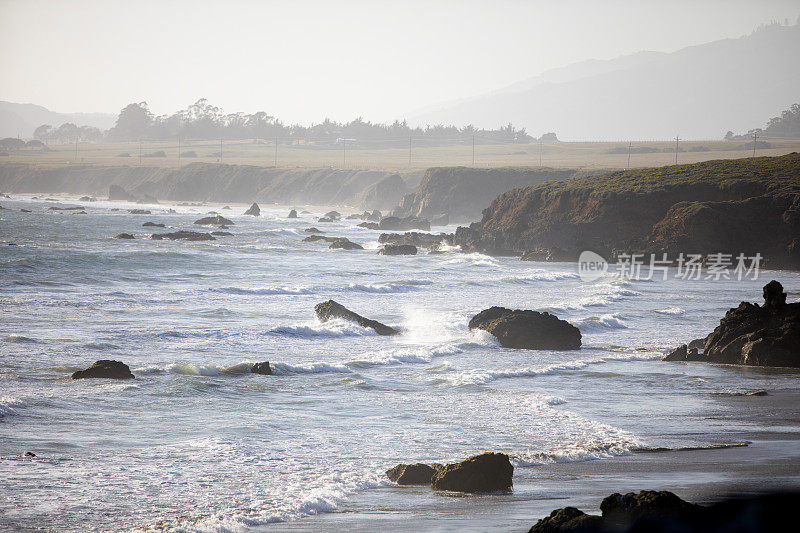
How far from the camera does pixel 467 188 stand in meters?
105

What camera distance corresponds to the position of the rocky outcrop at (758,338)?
20016mm

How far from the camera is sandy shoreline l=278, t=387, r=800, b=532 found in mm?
9000

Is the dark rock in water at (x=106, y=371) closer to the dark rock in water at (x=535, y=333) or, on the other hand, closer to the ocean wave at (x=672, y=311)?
the dark rock in water at (x=535, y=333)

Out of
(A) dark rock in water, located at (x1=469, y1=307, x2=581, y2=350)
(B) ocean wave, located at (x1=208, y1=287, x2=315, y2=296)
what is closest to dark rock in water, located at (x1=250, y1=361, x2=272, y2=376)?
(A) dark rock in water, located at (x1=469, y1=307, x2=581, y2=350)

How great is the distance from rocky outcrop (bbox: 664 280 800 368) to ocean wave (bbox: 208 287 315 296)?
18957 millimetres

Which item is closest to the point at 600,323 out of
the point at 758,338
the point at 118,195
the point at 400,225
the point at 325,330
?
the point at 758,338

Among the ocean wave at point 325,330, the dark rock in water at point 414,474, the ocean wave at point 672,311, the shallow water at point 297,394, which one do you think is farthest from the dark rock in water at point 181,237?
the dark rock in water at point 414,474

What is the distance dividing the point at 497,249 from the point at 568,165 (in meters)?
75.5

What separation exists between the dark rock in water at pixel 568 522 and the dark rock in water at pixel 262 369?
13028 mm

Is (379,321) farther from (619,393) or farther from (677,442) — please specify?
(677,442)

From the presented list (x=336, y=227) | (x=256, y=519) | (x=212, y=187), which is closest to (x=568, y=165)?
(x=336, y=227)

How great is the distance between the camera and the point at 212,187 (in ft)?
517

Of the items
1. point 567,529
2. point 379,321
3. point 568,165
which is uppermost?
point 568,165

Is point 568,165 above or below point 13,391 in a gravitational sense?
above
